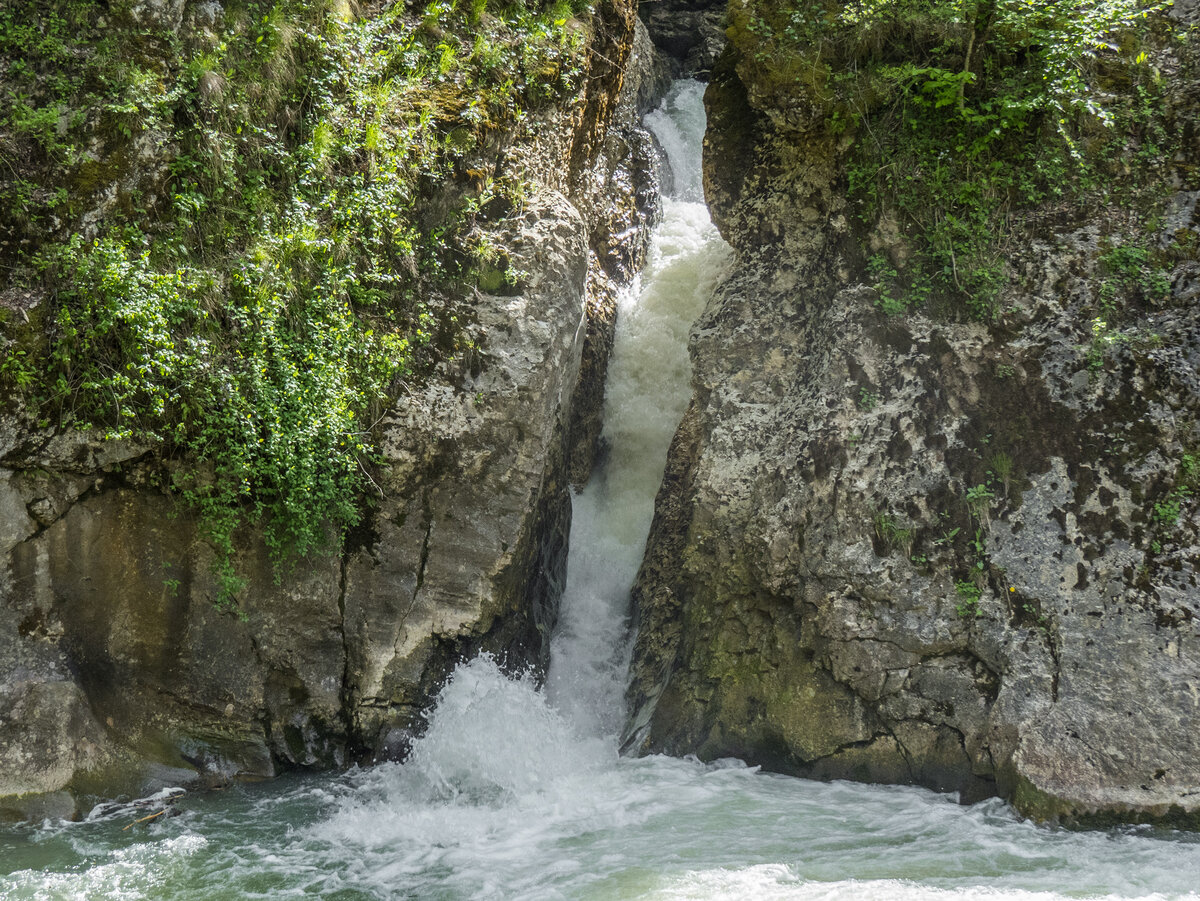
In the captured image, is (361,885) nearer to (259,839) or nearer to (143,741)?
(259,839)

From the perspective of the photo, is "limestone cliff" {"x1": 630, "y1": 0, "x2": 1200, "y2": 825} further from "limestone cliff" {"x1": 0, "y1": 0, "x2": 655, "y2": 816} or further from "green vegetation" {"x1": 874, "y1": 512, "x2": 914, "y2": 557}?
"limestone cliff" {"x1": 0, "y1": 0, "x2": 655, "y2": 816}

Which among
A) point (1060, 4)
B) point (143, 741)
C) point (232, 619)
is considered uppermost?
point (1060, 4)

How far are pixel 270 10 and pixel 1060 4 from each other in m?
6.28

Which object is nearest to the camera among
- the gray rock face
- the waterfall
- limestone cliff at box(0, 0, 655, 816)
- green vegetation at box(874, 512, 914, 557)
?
limestone cliff at box(0, 0, 655, 816)

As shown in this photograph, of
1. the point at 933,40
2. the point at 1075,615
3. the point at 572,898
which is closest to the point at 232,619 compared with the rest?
the point at 572,898

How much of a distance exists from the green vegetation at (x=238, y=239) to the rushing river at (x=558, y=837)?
1.76m

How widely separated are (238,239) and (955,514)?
5.80m

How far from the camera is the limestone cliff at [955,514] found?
5.42m

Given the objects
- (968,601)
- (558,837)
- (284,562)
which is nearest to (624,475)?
(284,562)

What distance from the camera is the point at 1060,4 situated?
20.9ft

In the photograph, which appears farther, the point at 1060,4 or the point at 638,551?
the point at 638,551

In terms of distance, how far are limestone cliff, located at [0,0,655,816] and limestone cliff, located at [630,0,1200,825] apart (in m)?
1.75

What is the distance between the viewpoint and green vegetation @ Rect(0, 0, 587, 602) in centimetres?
556

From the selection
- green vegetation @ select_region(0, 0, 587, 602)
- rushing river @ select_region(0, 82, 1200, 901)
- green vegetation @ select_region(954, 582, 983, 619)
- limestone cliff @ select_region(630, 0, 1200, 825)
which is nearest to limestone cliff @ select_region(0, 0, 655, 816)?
green vegetation @ select_region(0, 0, 587, 602)
